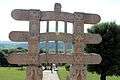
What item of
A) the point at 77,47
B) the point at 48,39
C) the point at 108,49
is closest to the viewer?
the point at 48,39

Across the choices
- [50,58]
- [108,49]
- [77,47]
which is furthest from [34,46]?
[108,49]

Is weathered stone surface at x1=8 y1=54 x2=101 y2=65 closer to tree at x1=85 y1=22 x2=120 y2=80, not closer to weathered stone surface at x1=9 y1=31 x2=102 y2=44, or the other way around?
weathered stone surface at x1=9 y1=31 x2=102 y2=44

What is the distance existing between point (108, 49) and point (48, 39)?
107 feet

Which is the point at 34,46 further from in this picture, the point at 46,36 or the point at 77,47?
the point at 77,47

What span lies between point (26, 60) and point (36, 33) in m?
1.14

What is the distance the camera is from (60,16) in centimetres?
1608

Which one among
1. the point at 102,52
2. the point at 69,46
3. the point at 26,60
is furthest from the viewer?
the point at 102,52

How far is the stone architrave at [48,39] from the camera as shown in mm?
15930

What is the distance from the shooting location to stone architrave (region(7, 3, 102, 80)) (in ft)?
52.3

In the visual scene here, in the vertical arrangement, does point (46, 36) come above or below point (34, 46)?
above

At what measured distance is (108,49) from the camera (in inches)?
1886

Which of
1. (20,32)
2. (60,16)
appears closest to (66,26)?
(60,16)

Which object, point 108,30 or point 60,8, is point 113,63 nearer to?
point 108,30

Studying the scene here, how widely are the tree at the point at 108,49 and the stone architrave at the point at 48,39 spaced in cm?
3171
